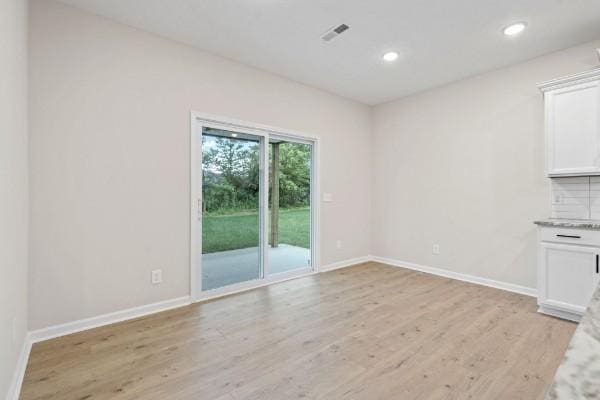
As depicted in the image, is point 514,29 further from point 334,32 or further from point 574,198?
Answer: point 574,198

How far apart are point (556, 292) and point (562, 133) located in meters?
1.56

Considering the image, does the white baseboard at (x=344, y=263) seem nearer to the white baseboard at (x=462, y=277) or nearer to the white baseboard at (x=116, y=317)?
the white baseboard at (x=116, y=317)

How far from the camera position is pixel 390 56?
11.1 ft

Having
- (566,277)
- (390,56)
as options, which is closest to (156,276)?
(390,56)

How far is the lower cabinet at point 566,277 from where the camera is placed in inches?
104

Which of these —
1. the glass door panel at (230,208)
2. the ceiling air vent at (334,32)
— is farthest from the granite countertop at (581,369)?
the glass door panel at (230,208)

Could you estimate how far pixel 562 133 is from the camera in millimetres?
2947

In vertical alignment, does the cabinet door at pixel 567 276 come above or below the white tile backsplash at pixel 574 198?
below

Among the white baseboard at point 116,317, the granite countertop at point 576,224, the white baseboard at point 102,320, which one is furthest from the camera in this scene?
the granite countertop at point 576,224

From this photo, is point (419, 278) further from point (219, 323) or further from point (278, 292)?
point (219, 323)

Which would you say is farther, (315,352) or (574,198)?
(574,198)

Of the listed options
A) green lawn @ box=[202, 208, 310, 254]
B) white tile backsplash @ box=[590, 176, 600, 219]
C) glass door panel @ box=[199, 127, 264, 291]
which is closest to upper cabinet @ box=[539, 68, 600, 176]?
white tile backsplash @ box=[590, 176, 600, 219]

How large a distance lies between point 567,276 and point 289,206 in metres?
3.13

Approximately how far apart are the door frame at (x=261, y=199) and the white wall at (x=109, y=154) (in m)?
0.07
